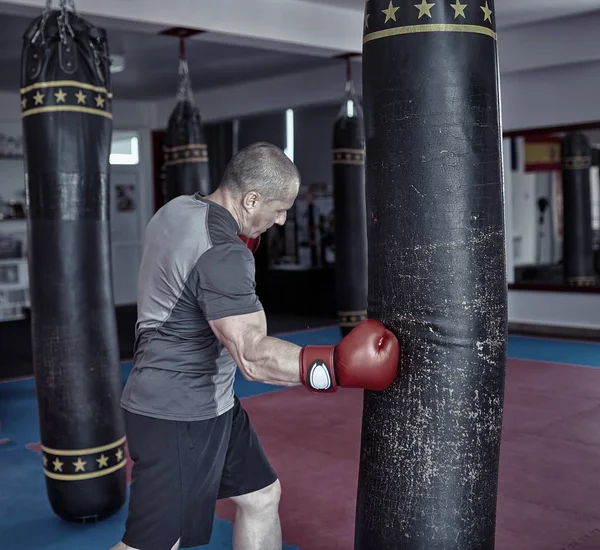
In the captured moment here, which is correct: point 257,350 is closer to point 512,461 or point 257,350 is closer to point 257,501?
point 257,501

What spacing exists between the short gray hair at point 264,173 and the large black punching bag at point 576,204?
24.4 ft

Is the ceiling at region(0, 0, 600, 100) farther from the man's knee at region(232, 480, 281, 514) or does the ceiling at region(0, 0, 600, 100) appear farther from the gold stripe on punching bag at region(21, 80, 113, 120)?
the man's knee at region(232, 480, 281, 514)

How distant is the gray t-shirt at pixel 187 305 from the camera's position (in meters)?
1.84

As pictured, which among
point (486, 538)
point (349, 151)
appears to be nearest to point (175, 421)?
point (486, 538)

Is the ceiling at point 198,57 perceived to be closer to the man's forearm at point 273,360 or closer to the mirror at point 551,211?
the mirror at point 551,211

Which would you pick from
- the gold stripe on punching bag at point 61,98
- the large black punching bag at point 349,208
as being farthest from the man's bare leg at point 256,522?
the large black punching bag at point 349,208

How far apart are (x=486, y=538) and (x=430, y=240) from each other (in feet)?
2.41

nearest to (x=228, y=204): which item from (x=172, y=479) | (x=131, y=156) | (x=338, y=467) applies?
(x=172, y=479)

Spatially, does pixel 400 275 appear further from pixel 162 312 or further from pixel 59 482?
pixel 59 482

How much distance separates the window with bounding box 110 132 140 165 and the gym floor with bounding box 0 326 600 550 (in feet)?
20.3

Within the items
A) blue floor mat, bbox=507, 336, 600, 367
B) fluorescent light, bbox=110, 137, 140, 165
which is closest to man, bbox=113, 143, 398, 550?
blue floor mat, bbox=507, 336, 600, 367

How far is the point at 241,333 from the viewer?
5.95 feet

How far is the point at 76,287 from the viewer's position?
3.04 meters

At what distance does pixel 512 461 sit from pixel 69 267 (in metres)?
2.23
